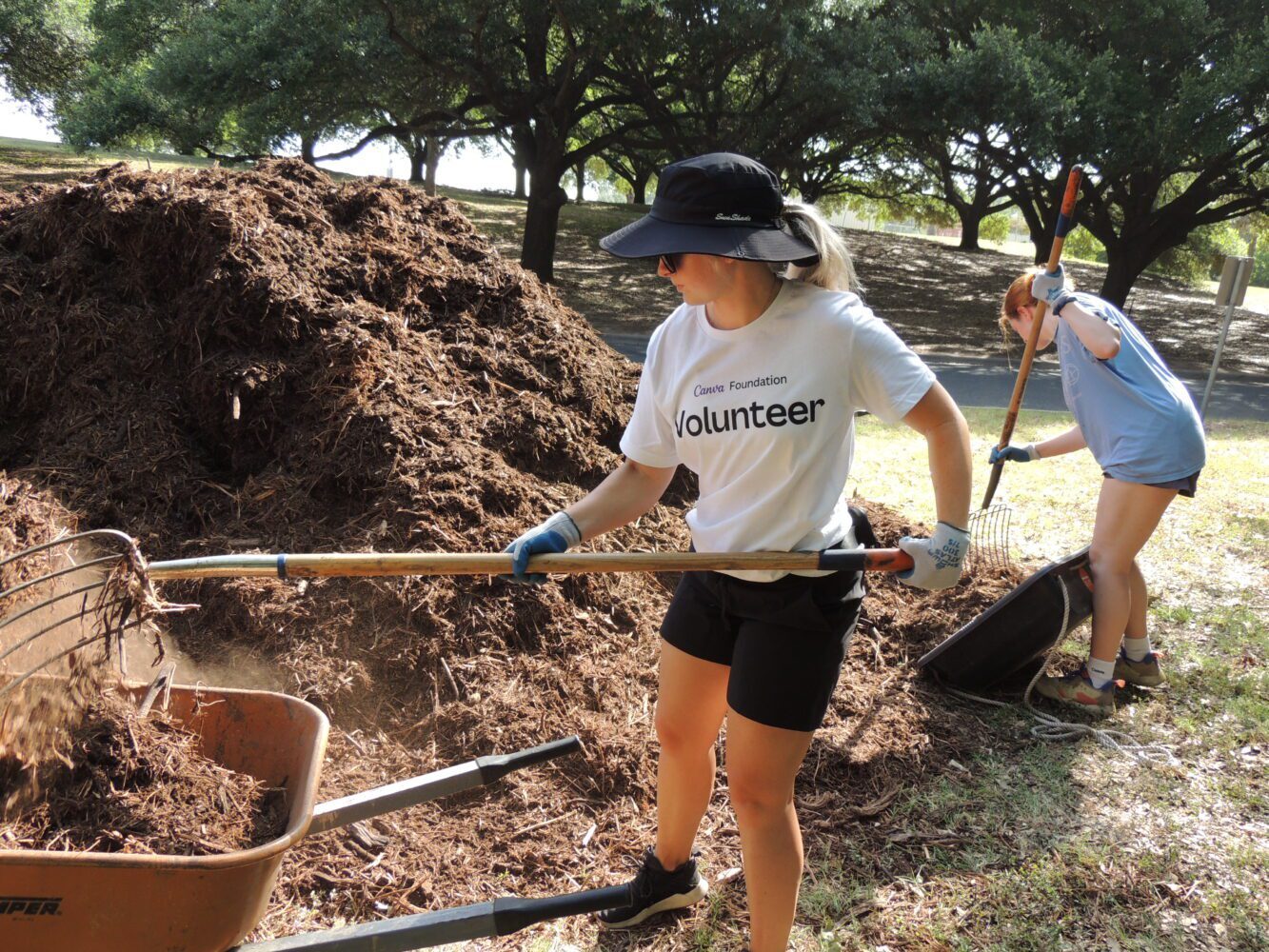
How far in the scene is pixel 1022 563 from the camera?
5582mm

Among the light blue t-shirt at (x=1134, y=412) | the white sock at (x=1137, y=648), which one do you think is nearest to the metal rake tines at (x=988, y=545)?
the white sock at (x=1137, y=648)

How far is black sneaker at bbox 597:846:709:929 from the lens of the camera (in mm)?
2762

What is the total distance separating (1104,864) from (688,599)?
1.87 metres

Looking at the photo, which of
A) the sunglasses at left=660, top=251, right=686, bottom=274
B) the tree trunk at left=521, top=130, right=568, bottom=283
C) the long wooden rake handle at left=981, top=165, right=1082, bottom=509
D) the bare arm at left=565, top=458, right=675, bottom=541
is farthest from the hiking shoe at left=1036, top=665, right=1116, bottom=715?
the tree trunk at left=521, top=130, right=568, bottom=283

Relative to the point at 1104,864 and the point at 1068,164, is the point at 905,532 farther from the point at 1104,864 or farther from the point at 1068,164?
the point at 1068,164

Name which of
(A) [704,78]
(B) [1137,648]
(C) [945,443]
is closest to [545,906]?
(C) [945,443]

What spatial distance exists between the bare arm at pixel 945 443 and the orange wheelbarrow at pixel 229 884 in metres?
1.39

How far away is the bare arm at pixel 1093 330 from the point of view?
3.77 meters

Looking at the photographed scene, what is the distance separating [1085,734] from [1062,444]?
1327mm

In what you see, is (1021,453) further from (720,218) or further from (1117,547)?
(720,218)

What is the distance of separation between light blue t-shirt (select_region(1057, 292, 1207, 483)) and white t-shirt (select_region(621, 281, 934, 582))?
207 centimetres

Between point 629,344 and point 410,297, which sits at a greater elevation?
point 410,297

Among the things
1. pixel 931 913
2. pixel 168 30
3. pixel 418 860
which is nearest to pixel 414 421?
pixel 418 860

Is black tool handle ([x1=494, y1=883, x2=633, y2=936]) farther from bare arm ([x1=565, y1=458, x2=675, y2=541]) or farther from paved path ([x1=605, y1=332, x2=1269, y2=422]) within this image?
paved path ([x1=605, y1=332, x2=1269, y2=422])
